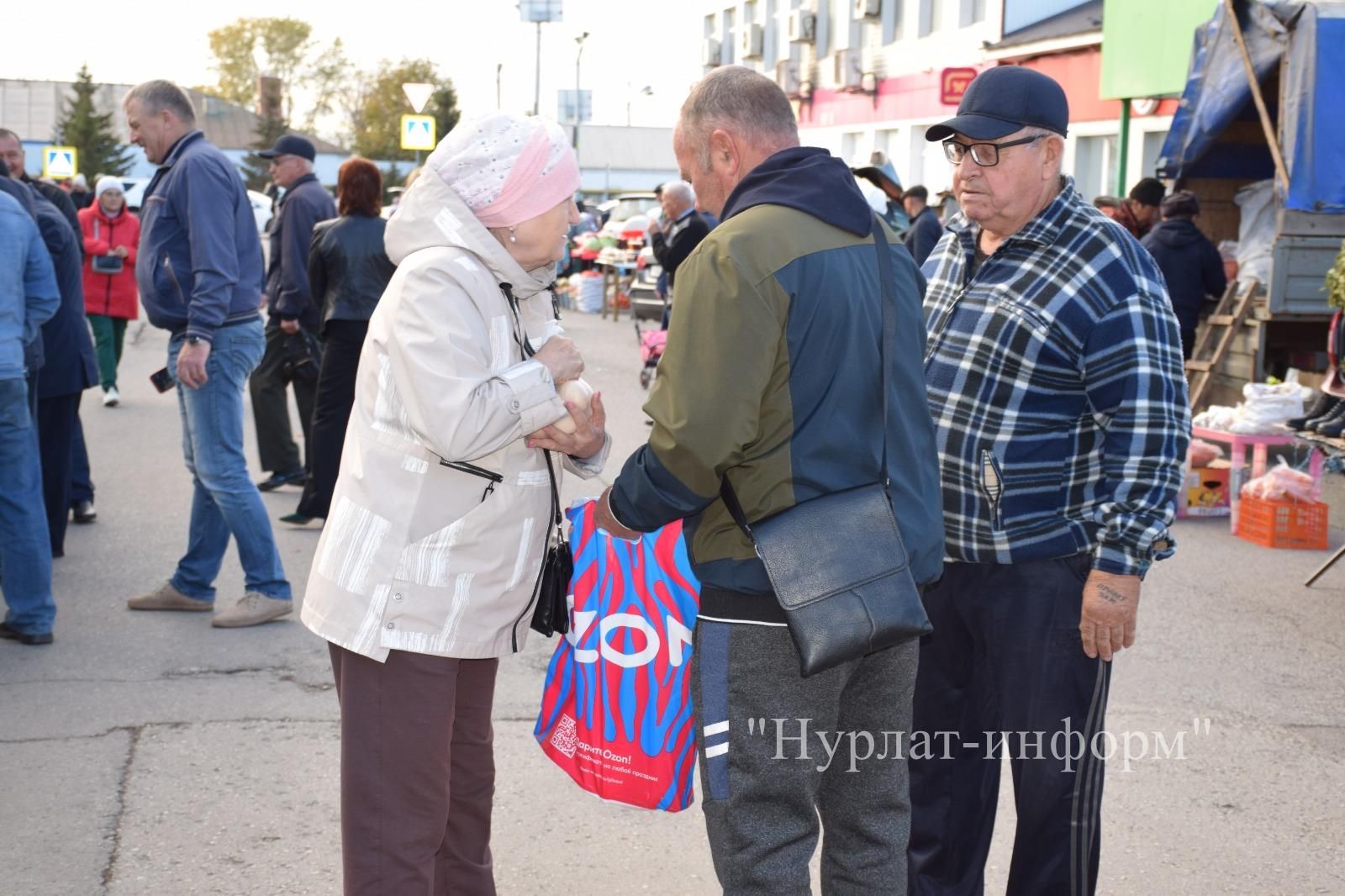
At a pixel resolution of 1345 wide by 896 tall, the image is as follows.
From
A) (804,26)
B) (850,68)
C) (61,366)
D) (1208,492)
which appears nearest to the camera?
(61,366)

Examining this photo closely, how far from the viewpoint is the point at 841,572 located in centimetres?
262

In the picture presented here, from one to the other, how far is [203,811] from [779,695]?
93.5 inches

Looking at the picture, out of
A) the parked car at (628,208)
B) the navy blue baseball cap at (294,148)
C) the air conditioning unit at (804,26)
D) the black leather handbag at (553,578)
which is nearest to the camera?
the black leather handbag at (553,578)

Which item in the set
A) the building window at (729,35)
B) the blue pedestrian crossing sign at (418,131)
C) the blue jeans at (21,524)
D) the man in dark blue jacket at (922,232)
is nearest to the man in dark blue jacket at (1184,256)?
the man in dark blue jacket at (922,232)

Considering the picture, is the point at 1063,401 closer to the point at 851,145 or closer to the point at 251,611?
the point at 251,611

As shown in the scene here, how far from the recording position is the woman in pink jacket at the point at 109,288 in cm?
1217

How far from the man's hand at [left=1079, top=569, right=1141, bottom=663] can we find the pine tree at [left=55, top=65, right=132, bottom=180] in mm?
62276

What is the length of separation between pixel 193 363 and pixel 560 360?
10.9 ft

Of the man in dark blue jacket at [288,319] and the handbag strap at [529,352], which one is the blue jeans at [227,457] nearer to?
the man in dark blue jacket at [288,319]

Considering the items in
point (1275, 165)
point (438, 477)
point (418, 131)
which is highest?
point (418, 131)

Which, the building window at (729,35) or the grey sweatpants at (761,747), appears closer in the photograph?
the grey sweatpants at (761,747)

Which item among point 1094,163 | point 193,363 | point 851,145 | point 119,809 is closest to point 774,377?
point 119,809

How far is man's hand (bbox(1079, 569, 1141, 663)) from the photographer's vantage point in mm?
3129

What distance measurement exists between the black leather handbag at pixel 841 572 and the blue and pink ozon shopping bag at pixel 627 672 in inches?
11.1
